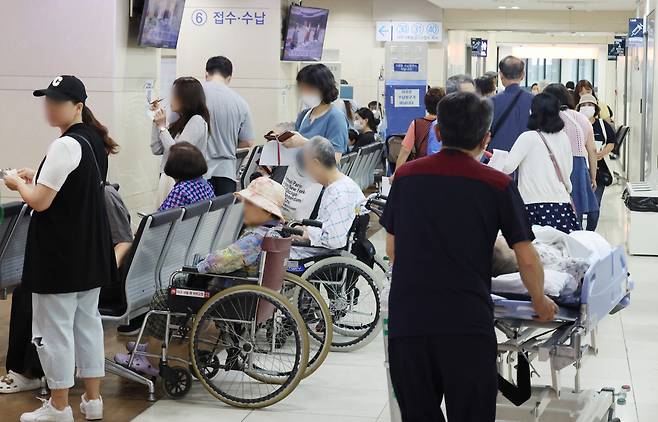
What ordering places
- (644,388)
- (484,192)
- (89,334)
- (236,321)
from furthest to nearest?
1. (644,388)
2. (236,321)
3. (89,334)
4. (484,192)

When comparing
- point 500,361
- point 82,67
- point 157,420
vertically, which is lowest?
point 157,420

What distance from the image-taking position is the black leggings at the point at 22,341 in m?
5.52

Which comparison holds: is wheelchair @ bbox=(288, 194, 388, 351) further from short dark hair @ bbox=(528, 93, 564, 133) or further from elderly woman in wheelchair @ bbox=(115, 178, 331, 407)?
short dark hair @ bbox=(528, 93, 564, 133)

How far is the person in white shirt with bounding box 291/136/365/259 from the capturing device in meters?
6.36

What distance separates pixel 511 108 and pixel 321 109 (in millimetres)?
1298

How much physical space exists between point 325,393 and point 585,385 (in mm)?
1344

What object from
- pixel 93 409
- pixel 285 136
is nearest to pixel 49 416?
pixel 93 409

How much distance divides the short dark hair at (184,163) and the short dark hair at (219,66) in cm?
216

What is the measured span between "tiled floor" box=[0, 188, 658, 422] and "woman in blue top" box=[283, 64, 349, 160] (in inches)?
55.7

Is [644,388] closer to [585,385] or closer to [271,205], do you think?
[585,385]

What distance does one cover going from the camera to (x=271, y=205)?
222 inches

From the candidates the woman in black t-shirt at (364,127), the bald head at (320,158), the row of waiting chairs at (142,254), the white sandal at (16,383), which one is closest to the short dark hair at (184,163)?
the row of waiting chairs at (142,254)

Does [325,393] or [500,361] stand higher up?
[500,361]

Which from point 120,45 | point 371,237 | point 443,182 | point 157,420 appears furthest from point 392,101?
point 443,182
